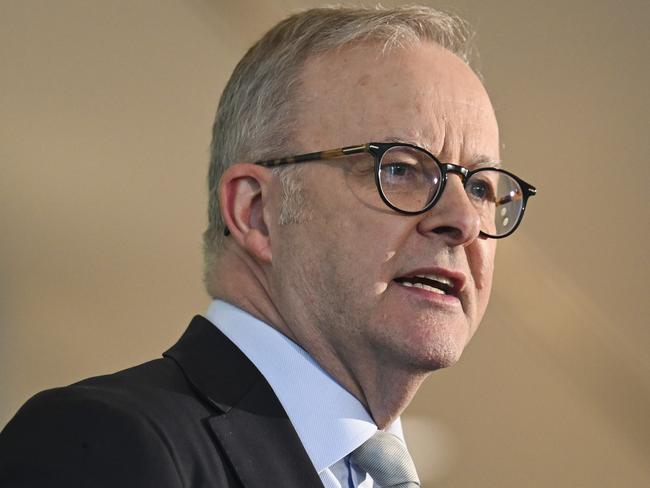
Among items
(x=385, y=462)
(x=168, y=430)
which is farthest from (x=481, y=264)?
(x=168, y=430)

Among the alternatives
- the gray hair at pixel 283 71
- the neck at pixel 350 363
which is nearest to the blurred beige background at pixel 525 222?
the gray hair at pixel 283 71

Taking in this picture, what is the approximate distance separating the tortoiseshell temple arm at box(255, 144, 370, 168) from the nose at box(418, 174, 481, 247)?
0.12m

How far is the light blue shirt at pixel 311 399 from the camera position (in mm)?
1285

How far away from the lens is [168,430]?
1131mm

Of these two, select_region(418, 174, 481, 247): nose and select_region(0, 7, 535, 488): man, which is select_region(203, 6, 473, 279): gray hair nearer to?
select_region(0, 7, 535, 488): man

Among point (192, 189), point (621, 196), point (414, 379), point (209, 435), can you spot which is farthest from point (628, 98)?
point (209, 435)

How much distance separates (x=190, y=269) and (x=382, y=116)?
734mm

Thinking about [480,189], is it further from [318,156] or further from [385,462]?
[385,462]

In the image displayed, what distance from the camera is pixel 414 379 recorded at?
135 centimetres

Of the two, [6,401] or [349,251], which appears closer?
[349,251]

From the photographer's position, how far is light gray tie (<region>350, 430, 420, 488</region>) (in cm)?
133

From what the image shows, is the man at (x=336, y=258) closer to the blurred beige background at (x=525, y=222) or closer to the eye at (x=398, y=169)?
the eye at (x=398, y=169)

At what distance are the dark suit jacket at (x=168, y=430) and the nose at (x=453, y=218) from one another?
31 cm

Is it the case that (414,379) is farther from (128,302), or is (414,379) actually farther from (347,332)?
(128,302)
